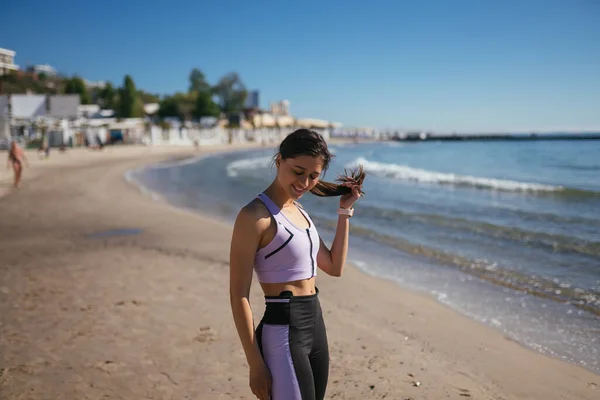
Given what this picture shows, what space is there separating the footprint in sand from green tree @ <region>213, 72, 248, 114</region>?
119 m

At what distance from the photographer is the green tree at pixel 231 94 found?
119688 millimetres

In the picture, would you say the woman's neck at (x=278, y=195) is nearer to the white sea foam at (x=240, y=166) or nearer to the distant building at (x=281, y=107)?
the white sea foam at (x=240, y=166)

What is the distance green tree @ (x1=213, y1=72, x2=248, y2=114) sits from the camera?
11969 centimetres

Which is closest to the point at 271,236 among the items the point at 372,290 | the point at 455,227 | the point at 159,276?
the point at 372,290

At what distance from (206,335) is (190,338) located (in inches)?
6.5

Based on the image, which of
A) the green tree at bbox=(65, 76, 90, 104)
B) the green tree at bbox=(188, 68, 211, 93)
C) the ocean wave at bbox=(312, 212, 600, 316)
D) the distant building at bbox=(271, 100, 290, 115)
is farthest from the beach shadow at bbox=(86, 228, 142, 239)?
the distant building at bbox=(271, 100, 290, 115)

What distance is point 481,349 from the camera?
4.57 meters

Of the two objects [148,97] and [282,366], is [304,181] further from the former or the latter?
[148,97]

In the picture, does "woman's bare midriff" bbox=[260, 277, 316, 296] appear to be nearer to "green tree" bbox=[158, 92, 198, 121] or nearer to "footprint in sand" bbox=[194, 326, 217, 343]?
"footprint in sand" bbox=[194, 326, 217, 343]

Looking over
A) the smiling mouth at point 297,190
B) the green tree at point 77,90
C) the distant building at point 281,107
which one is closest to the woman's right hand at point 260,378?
the smiling mouth at point 297,190

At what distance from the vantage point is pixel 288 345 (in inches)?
71.9

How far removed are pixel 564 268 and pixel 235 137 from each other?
299 feet

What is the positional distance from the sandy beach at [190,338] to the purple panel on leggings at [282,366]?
1.85m

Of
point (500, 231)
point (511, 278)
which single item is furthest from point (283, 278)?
point (500, 231)
